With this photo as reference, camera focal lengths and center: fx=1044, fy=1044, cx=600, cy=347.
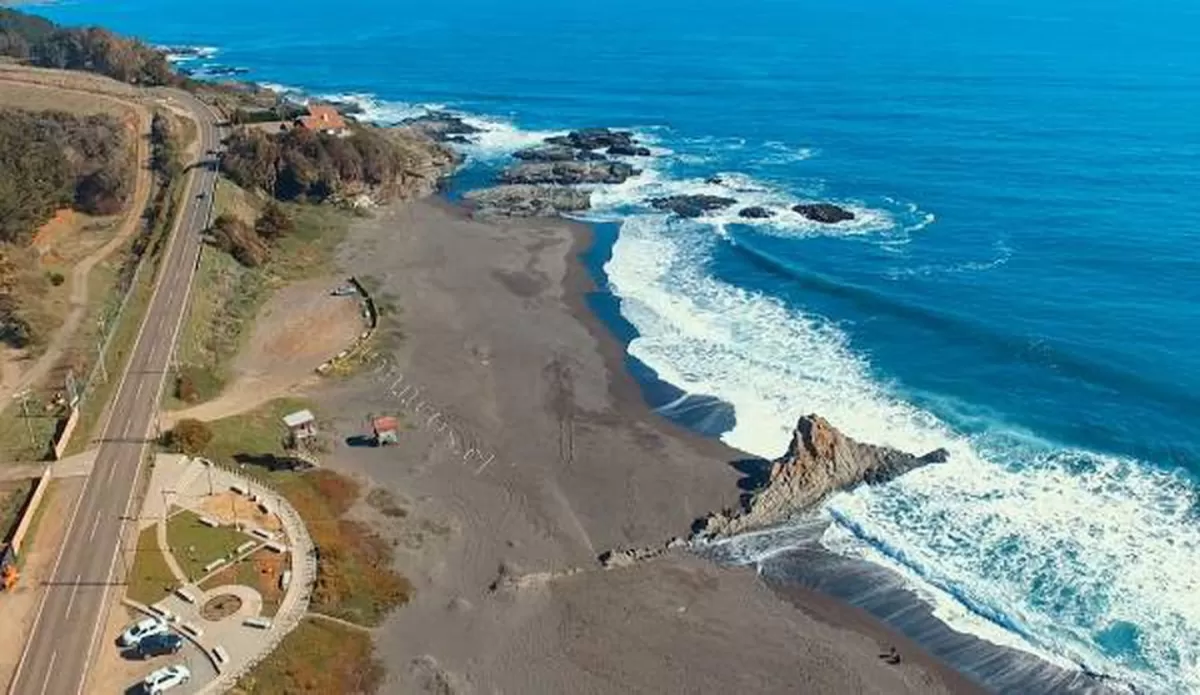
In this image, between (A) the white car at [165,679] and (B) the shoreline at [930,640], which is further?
(B) the shoreline at [930,640]

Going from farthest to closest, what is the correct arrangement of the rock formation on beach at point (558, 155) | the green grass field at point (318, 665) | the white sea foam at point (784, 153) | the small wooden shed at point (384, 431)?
the rock formation on beach at point (558, 155) → the white sea foam at point (784, 153) → the small wooden shed at point (384, 431) → the green grass field at point (318, 665)

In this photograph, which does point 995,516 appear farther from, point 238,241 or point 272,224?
point 272,224

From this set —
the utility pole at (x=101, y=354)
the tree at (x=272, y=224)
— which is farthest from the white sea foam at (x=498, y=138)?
the utility pole at (x=101, y=354)

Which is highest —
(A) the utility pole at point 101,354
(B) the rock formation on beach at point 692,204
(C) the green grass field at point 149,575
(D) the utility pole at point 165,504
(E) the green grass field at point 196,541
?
(B) the rock formation on beach at point 692,204

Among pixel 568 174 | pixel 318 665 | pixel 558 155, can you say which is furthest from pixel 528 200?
pixel 318 665

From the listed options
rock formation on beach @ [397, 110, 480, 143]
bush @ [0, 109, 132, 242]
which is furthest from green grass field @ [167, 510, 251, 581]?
rock formation on beach @ [397, 110, 480, 143]

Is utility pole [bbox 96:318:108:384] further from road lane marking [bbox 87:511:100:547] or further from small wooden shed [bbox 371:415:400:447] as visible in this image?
small wooden shed [bbox 371:415:400:447]

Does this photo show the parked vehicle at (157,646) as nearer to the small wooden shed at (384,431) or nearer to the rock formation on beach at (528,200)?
the small wooden shed at (384,431)
